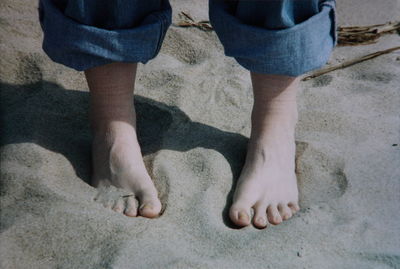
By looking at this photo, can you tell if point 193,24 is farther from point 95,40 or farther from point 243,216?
point 243,216

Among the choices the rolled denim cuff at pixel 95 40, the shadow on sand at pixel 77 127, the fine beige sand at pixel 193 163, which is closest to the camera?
the fine beige sand at pixel 193 163

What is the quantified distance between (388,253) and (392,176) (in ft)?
1.08

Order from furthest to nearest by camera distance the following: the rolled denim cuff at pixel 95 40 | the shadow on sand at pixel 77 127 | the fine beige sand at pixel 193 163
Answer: the shadow on sand at pixel 77 127 < the rolled denim cuff at pixel 95 40 < the fine beige sand at pixel 193 163

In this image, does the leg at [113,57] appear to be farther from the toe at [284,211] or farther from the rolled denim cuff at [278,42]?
the toe at [284,211]

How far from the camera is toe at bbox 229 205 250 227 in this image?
53.0 inches

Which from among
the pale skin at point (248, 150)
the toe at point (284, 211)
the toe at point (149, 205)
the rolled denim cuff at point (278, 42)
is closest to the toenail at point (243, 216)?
the pale skin at point (248, 150)

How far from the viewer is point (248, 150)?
1.54 metres

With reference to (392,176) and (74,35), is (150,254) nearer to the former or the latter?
(74,35)

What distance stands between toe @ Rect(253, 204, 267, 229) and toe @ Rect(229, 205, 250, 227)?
0.09 ft

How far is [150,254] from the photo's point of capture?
118 cm

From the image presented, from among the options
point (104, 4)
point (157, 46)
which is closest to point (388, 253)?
point (157, 46)

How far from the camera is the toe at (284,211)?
→ 1392 mm

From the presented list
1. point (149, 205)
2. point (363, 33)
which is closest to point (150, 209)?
point (149, 205)

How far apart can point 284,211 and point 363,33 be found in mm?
1209
